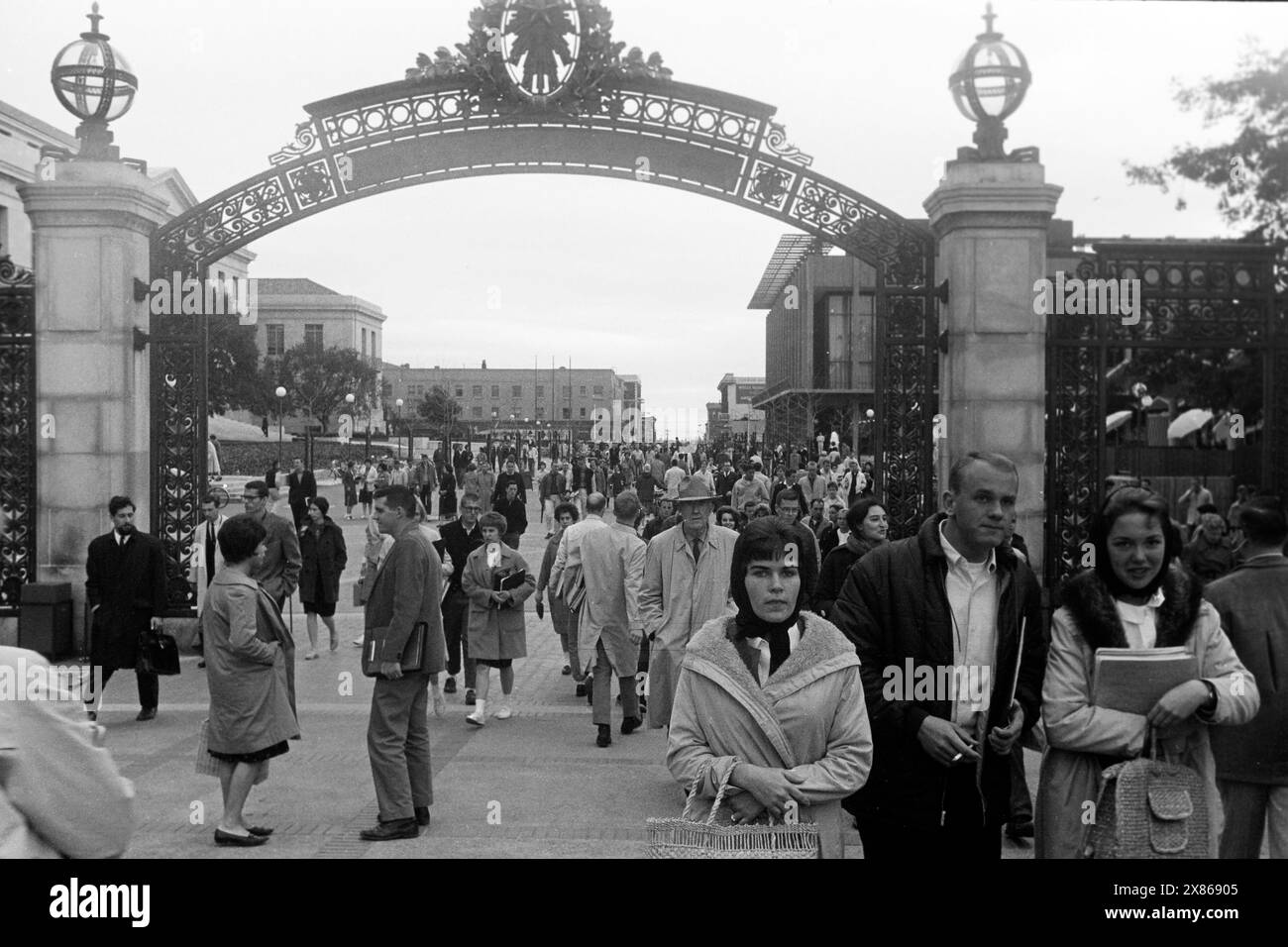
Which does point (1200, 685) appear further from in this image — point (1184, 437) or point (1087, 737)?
point (1184, 437)

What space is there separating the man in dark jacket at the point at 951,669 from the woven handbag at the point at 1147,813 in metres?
0.37

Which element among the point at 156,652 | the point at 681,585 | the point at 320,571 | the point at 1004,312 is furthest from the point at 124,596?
the point at 1004,312

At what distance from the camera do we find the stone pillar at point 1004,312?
10242 mm

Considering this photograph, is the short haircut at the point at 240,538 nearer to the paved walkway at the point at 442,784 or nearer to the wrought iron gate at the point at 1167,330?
the paved walkway at the point at 442,784

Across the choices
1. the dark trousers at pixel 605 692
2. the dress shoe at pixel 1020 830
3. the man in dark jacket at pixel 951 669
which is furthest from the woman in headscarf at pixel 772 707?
the dark trousers at pixel 605 692

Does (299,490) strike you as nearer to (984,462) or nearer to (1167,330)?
(1167,330)

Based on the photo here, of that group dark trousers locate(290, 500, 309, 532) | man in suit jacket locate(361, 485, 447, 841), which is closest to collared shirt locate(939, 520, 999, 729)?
man in suit jacket locate(361, 485, 447, 841)

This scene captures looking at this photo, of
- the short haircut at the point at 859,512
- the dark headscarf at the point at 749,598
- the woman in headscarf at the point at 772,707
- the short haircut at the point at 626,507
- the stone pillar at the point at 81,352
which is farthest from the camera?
the stone pillar at the point at 81,352

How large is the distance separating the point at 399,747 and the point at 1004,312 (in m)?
6.35

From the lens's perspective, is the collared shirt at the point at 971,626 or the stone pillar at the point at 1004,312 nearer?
the collared shirt at the point at 971,626

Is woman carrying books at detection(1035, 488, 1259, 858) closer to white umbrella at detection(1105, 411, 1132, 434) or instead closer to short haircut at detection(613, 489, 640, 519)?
short haircut at detection(613, 489, 640, 519)

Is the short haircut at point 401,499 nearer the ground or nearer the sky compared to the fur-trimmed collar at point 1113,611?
nearer the sky

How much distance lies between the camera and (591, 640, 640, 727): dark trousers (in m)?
8.62
